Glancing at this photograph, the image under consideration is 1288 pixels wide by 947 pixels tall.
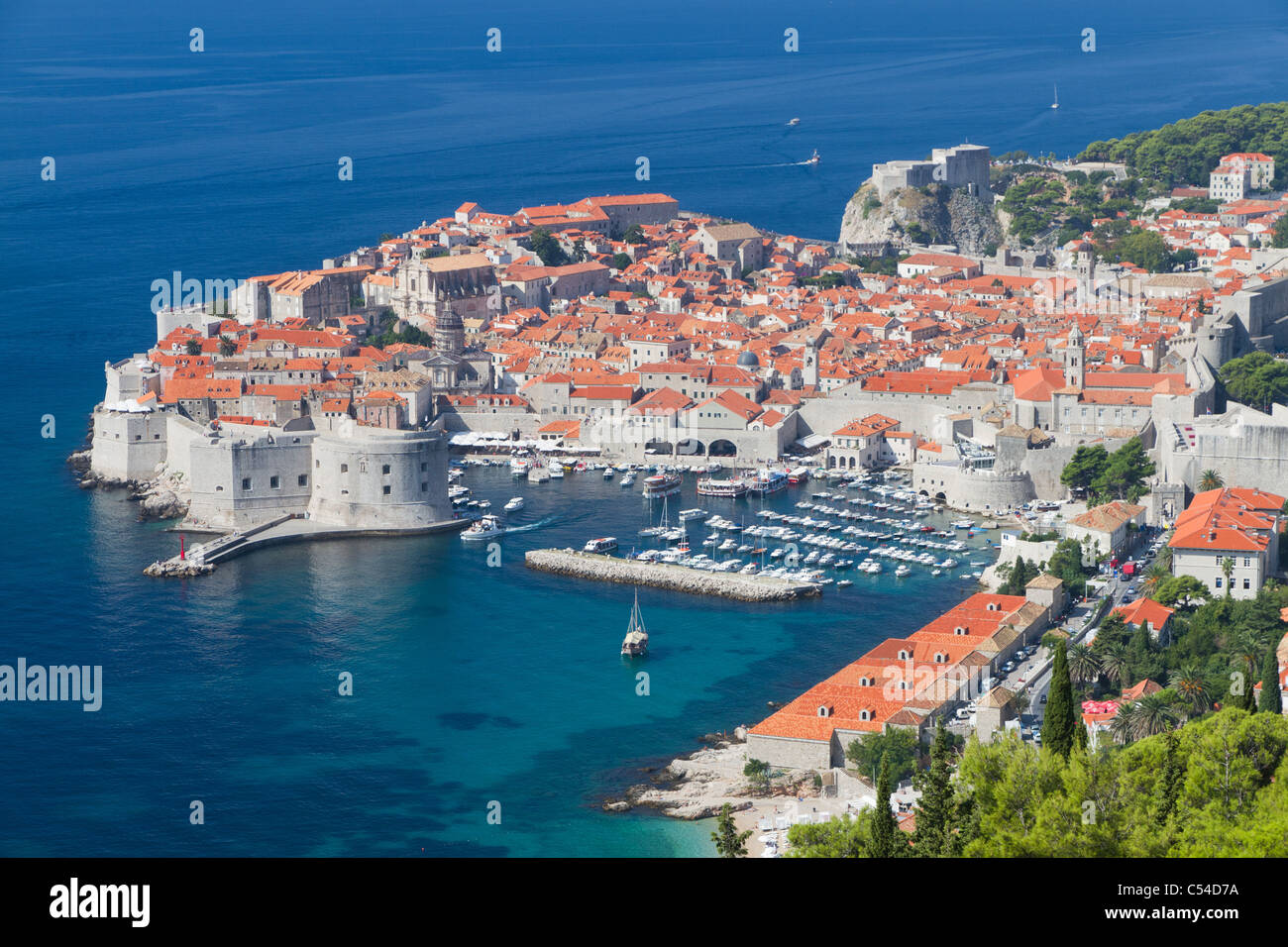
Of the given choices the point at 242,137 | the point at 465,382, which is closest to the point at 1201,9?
the point at 242,137

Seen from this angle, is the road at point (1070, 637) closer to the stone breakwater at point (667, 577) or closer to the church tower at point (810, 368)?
the stone breakwater at point (667, 577)

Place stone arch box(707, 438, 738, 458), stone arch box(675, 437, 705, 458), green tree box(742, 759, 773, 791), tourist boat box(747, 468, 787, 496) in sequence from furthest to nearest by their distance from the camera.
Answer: stone arch box(675, 437, 705, 458), stone arch box(707, 438, 738, 458), tourist boat box(747, 468, 787, 496), green tree box(742, 759, 773, 791)

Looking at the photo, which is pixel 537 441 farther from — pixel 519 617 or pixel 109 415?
pixel 519 617

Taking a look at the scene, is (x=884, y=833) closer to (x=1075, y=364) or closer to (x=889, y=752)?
(x=889, y=752)

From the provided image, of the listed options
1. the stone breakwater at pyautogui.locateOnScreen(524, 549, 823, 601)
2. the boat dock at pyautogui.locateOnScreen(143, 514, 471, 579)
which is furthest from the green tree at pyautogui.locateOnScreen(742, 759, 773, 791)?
the boat dock at pyautogui.locateOnScreen(143, 514, 471, 579)

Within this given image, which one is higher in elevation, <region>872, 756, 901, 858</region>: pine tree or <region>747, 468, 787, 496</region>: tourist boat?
<region>747, 468, 787, 496</region>: tourist boat

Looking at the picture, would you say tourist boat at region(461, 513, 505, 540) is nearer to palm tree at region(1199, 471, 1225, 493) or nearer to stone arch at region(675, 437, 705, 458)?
stone arch at region(675, 437, 705, 458)

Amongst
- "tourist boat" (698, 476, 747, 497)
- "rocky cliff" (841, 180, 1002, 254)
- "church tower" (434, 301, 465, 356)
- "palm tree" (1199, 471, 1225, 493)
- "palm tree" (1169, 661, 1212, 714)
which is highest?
"rocky cliff" (841, 180, 1002, 254)
